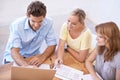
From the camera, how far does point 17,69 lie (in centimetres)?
136

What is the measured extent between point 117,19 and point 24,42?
1.72 metres

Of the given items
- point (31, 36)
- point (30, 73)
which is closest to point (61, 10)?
point (31, 36)

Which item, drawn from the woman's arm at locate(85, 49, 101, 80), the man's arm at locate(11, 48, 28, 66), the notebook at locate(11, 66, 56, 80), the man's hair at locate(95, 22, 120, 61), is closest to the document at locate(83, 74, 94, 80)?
the woman's arm at locate(85, 49, 101, 80)

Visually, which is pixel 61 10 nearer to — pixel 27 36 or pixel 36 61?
pixel 27 36

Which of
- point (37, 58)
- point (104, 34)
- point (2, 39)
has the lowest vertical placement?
point (2, 39)

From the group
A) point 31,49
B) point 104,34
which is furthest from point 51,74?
point 31,49

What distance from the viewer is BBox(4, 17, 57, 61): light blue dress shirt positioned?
1.92m

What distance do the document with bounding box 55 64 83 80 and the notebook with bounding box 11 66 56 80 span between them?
0.18 meters

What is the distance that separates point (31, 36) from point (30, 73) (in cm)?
67

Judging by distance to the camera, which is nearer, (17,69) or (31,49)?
(17,69)

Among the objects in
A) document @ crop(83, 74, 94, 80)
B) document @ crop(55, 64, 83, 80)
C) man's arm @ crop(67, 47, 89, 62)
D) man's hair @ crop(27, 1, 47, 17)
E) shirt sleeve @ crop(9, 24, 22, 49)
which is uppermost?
man's hair @ crop(27, 1, 47, 17)

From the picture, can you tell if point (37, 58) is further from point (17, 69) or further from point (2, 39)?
point (2, 39)

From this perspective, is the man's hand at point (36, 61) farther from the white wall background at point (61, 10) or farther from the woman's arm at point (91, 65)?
the white wall background at point (61, 10)

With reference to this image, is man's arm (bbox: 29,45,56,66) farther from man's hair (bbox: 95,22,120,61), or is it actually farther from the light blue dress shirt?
man's hair (bbox: 95,22,120,61)
